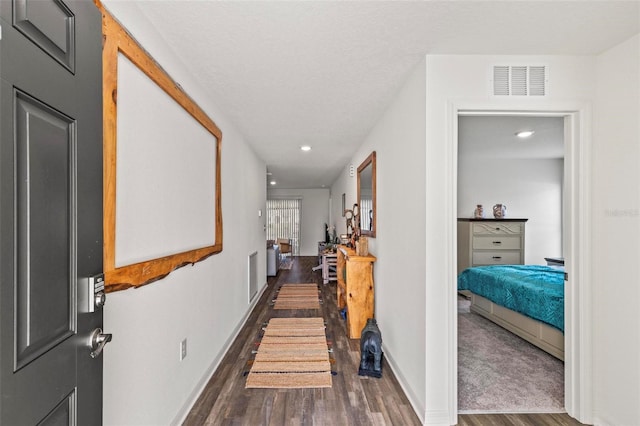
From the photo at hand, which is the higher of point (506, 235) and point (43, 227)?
point (43, 227)

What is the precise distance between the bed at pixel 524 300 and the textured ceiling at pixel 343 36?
2149 mm

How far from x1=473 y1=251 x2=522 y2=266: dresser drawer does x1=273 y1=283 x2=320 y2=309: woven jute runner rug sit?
273 centimetres

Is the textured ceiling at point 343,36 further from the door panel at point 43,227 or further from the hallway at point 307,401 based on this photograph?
the hallway at point 307,401

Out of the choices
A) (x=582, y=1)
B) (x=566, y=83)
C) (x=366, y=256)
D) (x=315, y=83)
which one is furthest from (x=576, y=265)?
(x=315, y=83)

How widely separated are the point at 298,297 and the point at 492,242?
3.35 m

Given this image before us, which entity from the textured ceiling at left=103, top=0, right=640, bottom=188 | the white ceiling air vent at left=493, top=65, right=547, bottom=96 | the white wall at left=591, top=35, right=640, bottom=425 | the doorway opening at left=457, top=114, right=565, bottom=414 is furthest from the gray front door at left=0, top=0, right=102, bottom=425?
the white wall at left=591, top=35, right=640, bottom=425

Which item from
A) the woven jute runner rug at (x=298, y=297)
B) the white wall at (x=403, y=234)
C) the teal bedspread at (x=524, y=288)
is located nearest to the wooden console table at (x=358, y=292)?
the white wall at (x=403, y=234)

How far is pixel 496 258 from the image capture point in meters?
4.93

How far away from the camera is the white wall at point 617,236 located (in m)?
1.70

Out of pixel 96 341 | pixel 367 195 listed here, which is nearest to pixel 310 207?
pixel 367 195

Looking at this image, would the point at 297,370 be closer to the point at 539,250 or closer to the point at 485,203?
the point at 485,203

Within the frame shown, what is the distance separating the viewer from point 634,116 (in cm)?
171

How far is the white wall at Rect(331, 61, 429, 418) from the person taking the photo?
198cm

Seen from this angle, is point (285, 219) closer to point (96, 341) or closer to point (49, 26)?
point (96, 341)
